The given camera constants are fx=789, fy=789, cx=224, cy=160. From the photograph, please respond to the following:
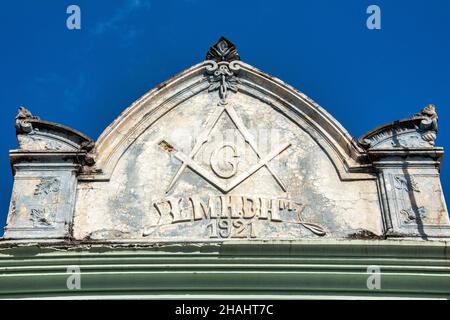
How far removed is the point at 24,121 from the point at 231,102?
2.17 meters

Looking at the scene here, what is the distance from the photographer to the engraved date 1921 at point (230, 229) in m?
7.38

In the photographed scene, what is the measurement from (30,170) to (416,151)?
3848 mm

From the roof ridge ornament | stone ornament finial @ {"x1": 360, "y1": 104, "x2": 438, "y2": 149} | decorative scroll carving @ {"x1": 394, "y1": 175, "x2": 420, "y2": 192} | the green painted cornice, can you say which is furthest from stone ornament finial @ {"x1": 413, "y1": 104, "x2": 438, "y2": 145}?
the roof ridge ornament

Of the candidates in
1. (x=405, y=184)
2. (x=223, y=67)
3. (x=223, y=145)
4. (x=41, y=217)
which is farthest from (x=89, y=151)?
(x=405, y=184)

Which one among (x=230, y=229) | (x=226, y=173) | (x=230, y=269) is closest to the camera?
(x=230, y=269)

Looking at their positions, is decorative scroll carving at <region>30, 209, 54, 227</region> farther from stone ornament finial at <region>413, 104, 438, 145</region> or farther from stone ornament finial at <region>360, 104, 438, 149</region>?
stone ornament finial at <region>413, 104, 438, 145</region>

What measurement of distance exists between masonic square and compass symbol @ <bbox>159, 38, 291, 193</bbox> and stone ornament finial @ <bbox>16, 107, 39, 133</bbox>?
4.43 feet

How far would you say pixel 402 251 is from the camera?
23.5ft

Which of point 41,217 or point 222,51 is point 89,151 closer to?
point 41,217

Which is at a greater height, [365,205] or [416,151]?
[416,151]

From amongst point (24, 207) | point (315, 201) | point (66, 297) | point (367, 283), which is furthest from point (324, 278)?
point (24, 207)

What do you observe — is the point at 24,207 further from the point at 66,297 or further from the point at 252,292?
the point at 252,292

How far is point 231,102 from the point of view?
8.45 m

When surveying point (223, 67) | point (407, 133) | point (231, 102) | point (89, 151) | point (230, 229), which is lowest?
point (230, 229)
